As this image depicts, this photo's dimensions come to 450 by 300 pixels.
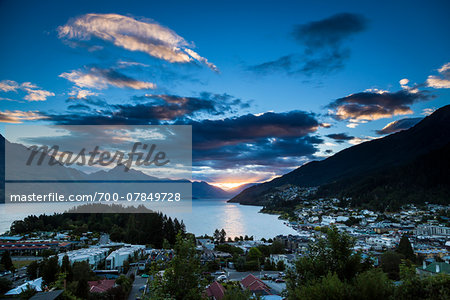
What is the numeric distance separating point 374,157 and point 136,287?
12036cm

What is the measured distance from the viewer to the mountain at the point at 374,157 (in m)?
93.8

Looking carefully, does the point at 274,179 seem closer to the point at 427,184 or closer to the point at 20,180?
the point at 427,184

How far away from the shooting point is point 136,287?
45.0ft

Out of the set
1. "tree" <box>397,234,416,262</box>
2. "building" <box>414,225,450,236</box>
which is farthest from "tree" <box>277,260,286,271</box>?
"building" <box>414,225,450,236</box>

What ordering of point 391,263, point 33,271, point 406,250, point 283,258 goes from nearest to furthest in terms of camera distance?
1. point 33,271
2. point 391,263
3. point 406,250
4. point 283,258

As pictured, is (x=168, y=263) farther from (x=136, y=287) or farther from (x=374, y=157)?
(x=374, y=157)

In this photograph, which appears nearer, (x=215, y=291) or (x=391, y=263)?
(x=215, y=291)

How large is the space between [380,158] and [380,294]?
4735 inches

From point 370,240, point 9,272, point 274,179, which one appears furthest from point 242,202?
point 9,272

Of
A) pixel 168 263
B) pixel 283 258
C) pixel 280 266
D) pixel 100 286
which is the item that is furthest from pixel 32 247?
pixel 168 263

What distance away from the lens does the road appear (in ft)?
39.8

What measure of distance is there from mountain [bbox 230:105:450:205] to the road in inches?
3101

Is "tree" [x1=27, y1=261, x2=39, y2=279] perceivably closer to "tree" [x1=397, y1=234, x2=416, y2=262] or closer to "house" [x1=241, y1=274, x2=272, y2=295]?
"house" [x1=241, y1=274, x2=272, y2=295]

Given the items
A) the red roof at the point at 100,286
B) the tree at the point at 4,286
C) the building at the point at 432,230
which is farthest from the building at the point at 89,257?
the building at the point at 432,230
